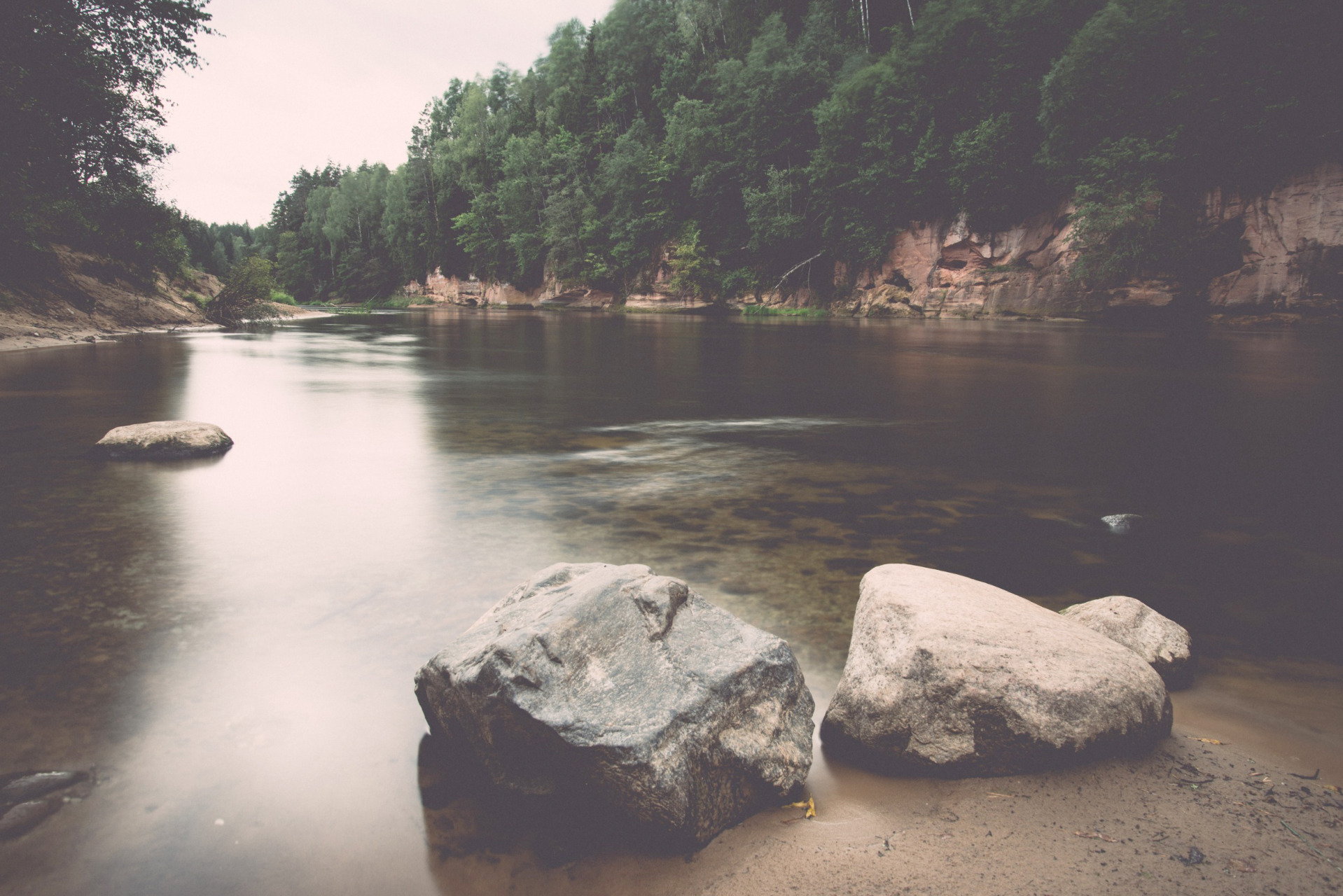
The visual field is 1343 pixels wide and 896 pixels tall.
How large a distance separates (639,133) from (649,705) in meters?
62.8

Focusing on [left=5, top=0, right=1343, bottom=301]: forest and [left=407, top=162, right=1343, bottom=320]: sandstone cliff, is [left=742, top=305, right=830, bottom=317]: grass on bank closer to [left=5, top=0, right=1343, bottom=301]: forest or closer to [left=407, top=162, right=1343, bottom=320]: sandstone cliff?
[left=407, top=162, right=1343, bottom=320]: sandstone cliff

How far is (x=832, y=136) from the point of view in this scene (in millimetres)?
43406

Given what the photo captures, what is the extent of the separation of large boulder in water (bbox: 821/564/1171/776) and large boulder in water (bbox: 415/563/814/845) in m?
0.28

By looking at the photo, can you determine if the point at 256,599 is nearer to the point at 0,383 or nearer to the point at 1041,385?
the point at 0,383

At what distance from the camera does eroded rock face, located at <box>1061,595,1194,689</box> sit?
3.04 m

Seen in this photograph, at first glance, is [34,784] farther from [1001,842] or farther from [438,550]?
[1001,842]

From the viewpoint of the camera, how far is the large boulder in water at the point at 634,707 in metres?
2.14

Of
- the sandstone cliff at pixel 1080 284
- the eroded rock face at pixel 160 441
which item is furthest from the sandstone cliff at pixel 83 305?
the sandstone cliff at pixel 1080 284

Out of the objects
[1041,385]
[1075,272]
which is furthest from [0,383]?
[1075,272]

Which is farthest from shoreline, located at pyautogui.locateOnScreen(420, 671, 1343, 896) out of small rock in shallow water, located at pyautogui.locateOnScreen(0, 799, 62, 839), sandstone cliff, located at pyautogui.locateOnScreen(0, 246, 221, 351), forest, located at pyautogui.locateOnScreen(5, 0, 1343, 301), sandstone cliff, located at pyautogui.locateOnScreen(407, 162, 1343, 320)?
sandstone cliff, located at pyautogui.locateOnScreen(407, 162, 1343, 320)

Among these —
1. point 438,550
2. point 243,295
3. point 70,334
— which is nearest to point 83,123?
point 70,334

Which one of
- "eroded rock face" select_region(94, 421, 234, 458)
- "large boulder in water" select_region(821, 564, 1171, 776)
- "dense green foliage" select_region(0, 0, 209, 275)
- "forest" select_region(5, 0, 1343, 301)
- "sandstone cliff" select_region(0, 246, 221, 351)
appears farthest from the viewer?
"forest" select_region(5, 0, 1343, 301)

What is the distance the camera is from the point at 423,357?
19734 millimetres

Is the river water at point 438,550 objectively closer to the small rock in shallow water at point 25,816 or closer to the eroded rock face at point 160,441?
the small rock in shallow water at point 25,816
